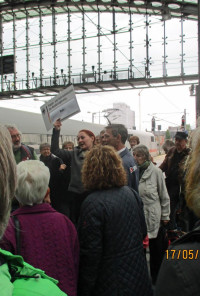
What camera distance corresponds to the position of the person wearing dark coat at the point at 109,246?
2.03 metres

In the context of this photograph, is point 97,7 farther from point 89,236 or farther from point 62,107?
point 89,236

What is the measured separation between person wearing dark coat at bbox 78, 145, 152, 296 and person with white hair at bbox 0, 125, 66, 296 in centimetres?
112

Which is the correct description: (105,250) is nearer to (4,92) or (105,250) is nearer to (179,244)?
(179,244)

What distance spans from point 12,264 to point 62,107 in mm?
3173

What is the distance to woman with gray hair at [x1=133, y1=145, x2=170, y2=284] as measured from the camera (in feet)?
12.0

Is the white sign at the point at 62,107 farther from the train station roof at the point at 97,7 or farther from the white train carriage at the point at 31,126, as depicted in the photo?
the train station roof at the point at 97,7

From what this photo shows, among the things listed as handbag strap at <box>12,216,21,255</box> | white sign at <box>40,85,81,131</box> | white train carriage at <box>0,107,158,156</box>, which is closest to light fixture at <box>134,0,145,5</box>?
white train carriage at <box>0,107,158,156</box>

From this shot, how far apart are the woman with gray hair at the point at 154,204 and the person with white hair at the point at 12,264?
286cm

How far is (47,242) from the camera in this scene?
5.59ft

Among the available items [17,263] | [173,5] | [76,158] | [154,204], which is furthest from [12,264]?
[173,5]

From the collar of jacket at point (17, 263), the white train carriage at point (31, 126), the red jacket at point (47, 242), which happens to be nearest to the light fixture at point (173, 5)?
the white train carriage at point (31, 126)

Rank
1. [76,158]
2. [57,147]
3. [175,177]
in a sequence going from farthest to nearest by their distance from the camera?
[175,177] → [57,147] → [76,158]

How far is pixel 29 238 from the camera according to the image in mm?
1657
